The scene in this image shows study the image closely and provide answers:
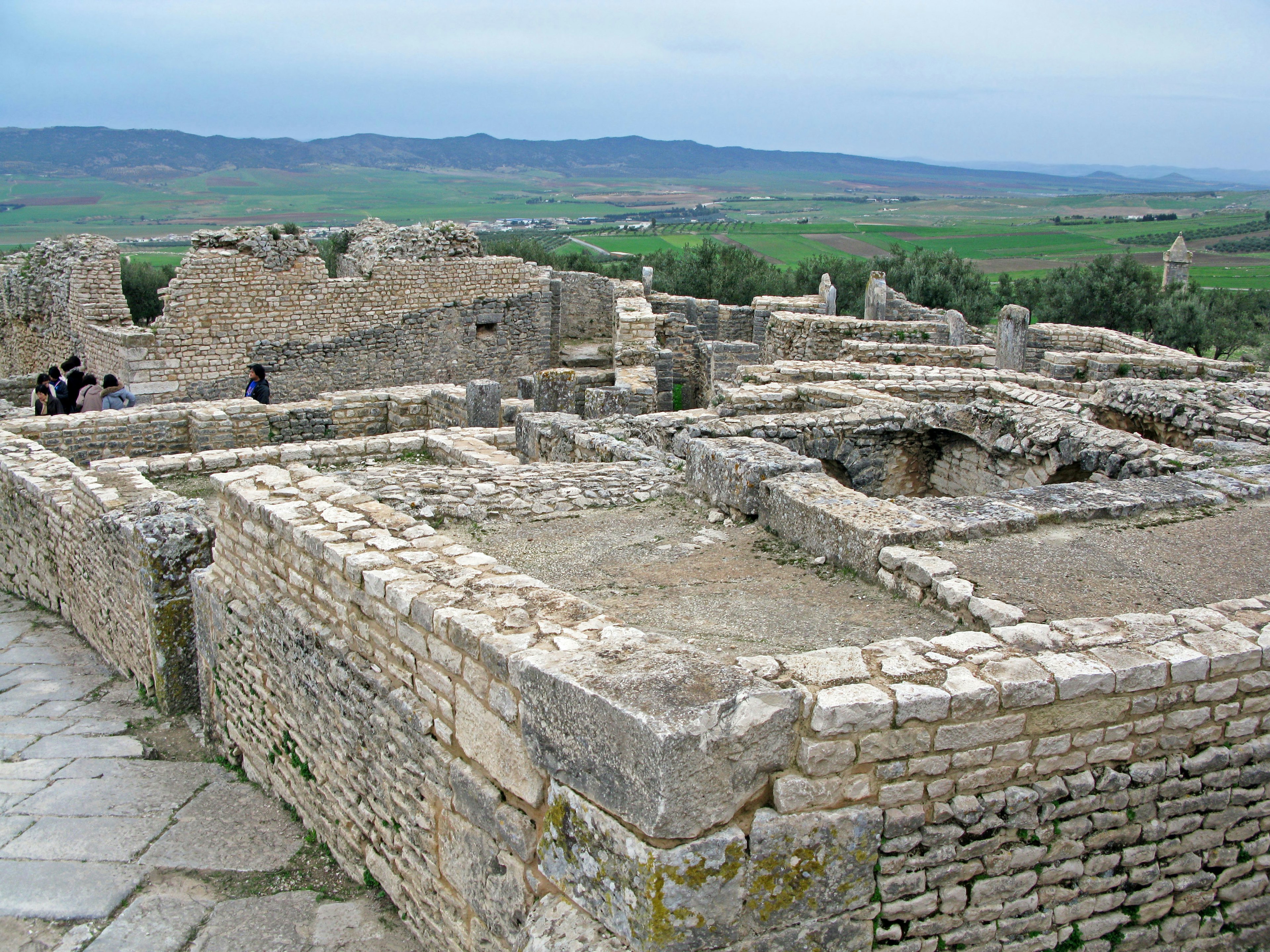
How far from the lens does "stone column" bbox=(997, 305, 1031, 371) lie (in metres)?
15.0

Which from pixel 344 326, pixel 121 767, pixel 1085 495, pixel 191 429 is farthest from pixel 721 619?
pixel 344 326

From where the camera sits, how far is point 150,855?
529 centimetres

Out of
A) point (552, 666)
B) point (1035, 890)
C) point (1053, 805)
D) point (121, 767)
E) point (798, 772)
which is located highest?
point (552, 666)

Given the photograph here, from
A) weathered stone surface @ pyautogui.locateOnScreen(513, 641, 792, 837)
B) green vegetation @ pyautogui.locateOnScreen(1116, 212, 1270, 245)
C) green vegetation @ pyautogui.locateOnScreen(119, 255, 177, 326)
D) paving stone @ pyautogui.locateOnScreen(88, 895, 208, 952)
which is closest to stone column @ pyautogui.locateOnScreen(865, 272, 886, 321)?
paving stone @ pyautogui.locateOnScreen(88, 895, 208, 952)

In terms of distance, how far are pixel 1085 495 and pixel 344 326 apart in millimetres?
13832

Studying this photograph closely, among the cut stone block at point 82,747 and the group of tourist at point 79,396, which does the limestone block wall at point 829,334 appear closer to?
the group of tourist at point 79,396

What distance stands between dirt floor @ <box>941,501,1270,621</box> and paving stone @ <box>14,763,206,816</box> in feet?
16.1

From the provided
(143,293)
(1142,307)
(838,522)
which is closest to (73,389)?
(838,522)

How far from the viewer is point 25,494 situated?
9.44m

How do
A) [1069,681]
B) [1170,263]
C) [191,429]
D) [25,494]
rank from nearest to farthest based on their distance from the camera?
[1069,681] → [25,494] → [191,429] → [1170,263]

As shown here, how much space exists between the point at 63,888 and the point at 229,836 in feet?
2.69

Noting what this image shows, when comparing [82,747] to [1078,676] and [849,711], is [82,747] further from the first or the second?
[1078,676]

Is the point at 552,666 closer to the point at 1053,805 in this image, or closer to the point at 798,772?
the point at 798,772

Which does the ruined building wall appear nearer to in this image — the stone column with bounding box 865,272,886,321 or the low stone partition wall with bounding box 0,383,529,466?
the low stone partition wall with bounding box 0,383,529,466
